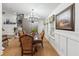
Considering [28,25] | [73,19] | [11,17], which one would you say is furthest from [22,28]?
[73,19]

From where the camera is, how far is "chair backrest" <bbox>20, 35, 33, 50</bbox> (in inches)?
169

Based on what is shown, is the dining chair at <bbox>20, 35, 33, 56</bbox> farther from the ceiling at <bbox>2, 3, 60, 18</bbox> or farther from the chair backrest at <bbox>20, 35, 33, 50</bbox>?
the ceiling at <bbox>2, 3, 60, 18</bbox>

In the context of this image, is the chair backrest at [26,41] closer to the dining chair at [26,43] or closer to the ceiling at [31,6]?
the dining chair at [26,43]

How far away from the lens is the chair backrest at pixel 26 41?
14.1ft

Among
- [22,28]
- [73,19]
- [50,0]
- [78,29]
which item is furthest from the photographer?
[22,28]

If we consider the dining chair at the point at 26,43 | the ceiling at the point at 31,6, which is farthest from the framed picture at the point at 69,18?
the ceiling at the point at 31,6

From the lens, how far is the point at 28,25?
1194cm

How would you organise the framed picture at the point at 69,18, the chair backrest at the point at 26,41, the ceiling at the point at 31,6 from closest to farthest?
the framed picture at the point at 69,18 < the chair backrest at the point at 26,41 < the ceiling at the point at 31,6

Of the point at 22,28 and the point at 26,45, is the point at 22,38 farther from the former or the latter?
the point at 22,28

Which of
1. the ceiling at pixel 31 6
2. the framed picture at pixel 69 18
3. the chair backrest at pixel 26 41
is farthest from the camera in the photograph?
the ceiling at pixel 31 6

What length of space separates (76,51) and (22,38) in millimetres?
1992

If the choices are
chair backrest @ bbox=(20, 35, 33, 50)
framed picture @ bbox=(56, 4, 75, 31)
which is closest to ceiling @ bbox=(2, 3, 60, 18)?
framed picture @ bbox=(56, 4, 75, 31)

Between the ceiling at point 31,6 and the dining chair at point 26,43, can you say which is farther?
the ceiling at point 31,6

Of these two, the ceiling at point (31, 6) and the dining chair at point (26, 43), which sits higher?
the ceiling at point (31, 6)
